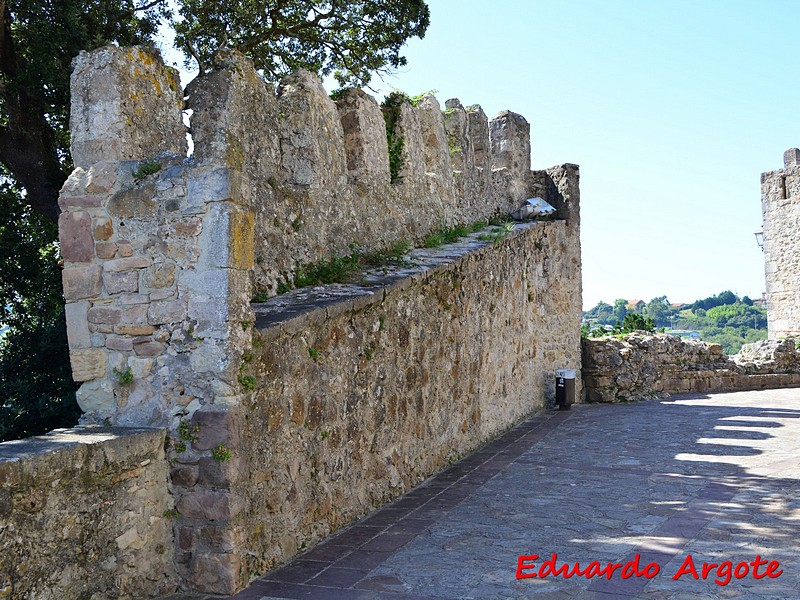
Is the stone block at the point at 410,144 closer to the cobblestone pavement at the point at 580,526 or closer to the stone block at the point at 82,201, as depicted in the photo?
the cobblestone pavement at the point at 580,526

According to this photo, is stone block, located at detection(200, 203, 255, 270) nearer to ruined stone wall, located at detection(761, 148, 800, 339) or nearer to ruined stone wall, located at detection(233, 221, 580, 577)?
ruined stone wall, located at detection(233, 221, 580, 577)

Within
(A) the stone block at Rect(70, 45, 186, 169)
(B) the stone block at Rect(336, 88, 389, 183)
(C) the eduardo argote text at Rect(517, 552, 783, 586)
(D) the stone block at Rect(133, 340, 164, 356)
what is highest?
(B) the stone block at Rect(336, 88, 389, 183)

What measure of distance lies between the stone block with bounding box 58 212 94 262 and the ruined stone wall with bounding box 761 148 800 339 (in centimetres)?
2443

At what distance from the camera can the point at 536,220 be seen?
11.9 meters

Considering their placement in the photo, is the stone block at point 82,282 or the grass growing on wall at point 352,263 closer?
the stone block at point 82,282

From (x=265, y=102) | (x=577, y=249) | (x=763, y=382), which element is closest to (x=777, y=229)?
(x=763, y=382)

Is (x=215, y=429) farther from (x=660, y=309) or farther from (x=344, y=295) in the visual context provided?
(x=660, y=309)

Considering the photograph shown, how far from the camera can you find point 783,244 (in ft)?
83.3

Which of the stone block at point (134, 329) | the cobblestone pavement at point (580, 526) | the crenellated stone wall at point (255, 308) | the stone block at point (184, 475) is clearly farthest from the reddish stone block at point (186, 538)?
the stone block at point (134, 329)

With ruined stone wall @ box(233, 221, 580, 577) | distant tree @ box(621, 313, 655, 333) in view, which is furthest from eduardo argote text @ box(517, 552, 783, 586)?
distant tree @ box(621, 313, 655, 333)

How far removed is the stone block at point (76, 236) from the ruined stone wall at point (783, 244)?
962 inches

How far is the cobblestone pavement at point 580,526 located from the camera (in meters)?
4.32

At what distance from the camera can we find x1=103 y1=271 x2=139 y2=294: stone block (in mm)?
4523

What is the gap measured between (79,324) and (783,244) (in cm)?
2492
